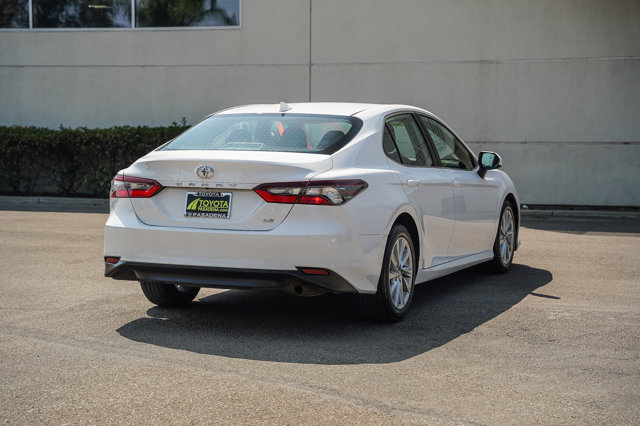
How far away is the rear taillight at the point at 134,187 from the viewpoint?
6.19 m

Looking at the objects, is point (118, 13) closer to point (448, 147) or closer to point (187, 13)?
point (187, 13)

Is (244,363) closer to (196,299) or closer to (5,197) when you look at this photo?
(196,299)

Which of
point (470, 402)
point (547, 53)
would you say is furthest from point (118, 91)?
point (470, 402)

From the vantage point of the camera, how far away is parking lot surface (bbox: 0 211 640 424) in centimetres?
445

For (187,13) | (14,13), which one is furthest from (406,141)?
(14,13)

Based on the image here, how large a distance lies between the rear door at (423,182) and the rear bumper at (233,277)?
1.14 meters

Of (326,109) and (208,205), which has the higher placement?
(326,109)

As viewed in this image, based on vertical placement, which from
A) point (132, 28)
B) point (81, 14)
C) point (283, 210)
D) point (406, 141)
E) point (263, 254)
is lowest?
point (263, 254)

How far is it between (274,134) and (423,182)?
50.4 inches

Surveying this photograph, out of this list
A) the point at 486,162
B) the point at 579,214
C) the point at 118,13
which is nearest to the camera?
the point at 486,162

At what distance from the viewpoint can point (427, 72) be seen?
1827cm

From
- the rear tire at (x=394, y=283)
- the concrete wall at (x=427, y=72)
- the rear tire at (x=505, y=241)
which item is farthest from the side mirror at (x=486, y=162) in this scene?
the concrete wall at (x=427, y=72)

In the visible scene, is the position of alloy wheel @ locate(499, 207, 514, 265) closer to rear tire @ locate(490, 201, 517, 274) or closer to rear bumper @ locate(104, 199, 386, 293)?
rear tire @ locate(490, 201, 517, 274)

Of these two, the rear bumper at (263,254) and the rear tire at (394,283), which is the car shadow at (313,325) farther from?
the rear bumper at (263,254)
